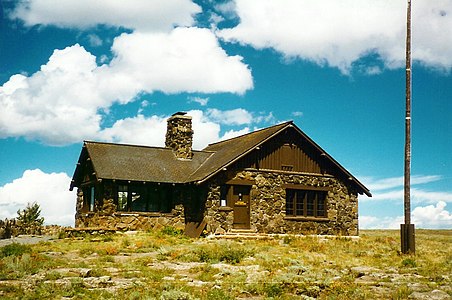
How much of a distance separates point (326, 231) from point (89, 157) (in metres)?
15.3

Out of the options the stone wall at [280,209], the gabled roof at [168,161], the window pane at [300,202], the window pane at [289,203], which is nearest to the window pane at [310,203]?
the window pane at [300,202]

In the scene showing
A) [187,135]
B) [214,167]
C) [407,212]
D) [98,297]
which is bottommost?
[98,297]

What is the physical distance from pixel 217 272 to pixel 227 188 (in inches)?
554

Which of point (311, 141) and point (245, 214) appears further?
point (311, 141)

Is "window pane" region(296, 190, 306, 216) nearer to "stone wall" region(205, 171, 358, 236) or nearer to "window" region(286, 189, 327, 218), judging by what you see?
"window" region(286, 189, 327, 218)

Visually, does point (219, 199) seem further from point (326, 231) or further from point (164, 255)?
point (164, 255)

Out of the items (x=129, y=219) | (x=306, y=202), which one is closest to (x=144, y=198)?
(x=129, y=219)

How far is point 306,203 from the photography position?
3247 cm

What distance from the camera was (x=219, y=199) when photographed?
97.9 feet

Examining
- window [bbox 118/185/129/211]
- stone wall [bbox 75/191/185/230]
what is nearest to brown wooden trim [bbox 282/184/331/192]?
stone wall [bbox 75/191/185/230]

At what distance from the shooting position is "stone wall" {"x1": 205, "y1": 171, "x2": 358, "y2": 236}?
29.8 metres

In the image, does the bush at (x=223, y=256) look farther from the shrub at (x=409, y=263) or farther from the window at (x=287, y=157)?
the window at (x=287, y=157)

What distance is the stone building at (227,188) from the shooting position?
2984cm

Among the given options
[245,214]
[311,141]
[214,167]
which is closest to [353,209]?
[311,141]
